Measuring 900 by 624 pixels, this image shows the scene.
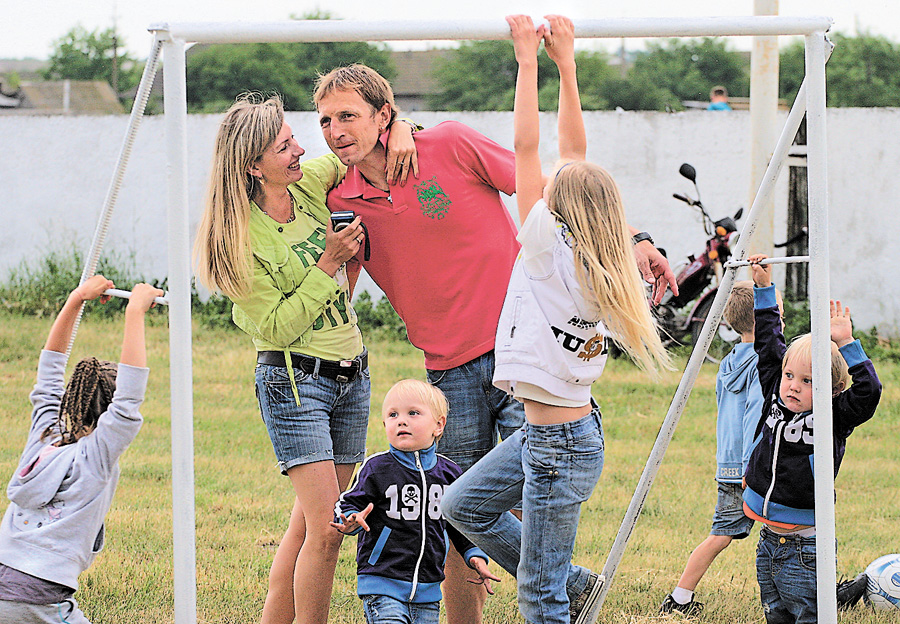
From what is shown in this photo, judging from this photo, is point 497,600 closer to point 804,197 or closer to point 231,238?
point 231,238

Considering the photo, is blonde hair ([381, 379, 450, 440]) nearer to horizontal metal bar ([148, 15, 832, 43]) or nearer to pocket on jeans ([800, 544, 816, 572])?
horizontal metal bar ([148, 15, 832, 43])

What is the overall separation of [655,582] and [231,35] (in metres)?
2.65

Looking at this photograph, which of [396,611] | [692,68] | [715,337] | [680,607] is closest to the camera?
[396,611]

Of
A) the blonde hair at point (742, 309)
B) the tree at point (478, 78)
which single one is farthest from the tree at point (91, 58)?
the blonde hair at point (742, 309)

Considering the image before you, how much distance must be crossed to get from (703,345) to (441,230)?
0.86m

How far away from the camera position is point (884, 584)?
12.1 feet

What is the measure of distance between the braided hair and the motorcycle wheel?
18.5ft

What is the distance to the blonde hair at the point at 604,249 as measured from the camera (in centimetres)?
252

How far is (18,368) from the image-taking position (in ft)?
25.0

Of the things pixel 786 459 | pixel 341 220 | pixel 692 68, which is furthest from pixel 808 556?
pixel 692 68

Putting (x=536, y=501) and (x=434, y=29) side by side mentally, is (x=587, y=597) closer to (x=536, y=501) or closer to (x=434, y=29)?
(x=536, y=501)

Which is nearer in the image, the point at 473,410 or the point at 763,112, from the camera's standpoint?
the point at 473,410

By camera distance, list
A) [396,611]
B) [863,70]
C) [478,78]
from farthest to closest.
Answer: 1. [478,78]
2. [863,70]
3. [396,611]

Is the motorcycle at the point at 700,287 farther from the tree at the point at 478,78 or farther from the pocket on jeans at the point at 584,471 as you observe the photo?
the tree at the point at 478,78
